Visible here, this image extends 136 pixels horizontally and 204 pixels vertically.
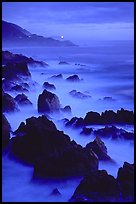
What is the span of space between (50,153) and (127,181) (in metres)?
2.04

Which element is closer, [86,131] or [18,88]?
[86,131]

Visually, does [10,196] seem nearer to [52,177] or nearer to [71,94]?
[52,177]

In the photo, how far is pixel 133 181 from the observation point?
293 inches

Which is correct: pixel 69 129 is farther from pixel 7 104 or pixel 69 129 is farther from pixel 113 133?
pixel 7 104

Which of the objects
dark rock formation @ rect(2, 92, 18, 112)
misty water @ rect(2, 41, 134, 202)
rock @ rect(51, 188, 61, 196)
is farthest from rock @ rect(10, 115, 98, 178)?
dark rock formation @ rect(2, 92, 18, 112)

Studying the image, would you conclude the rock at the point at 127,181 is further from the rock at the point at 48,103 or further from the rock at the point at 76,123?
the rock at the point at 48,103

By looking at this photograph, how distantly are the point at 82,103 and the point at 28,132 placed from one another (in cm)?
864

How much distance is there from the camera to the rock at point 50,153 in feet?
27.6

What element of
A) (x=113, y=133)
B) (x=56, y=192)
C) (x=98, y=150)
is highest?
(x=113, y=133)

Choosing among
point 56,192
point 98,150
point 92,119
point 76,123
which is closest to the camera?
point 56,192

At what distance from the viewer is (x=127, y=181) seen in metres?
7.56

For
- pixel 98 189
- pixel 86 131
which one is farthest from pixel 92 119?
pixel 98 189

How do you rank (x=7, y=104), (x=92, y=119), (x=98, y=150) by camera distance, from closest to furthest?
(x=98, y=150) < (x=92, y=119) < (x=7, y=104)

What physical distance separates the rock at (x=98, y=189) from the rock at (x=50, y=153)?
1032 mm
